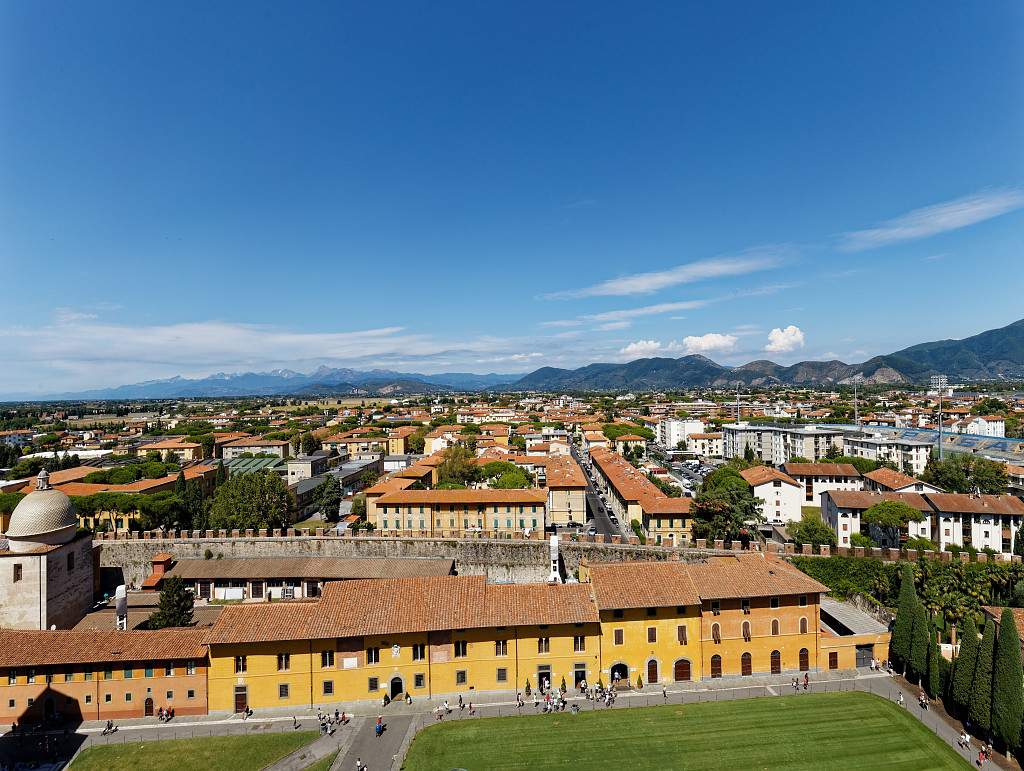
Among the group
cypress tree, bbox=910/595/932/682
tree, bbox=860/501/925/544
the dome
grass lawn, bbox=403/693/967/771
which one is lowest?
grass lawn, bbox=403/693/967/771

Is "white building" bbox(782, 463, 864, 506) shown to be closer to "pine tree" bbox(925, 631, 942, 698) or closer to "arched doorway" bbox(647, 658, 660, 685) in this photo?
"pine tree" bbox(925, 631, 942, 698)

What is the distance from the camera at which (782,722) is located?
28109 mm

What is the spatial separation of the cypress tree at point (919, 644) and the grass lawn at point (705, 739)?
3.34 m

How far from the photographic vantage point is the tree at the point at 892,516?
5081 cm

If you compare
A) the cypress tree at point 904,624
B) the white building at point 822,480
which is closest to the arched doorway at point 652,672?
the cypress tree at point 904,624

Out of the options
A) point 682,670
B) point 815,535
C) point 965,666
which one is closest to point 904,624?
point 965,666

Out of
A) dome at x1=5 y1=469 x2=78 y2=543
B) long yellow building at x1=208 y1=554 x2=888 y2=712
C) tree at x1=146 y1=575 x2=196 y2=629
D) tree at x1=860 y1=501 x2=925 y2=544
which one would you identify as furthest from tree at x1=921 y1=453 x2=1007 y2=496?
dome at x1=5 y1=469 x2=78 y2=543

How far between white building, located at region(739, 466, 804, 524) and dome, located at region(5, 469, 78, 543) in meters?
65.5

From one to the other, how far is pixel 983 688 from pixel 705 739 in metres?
13.4

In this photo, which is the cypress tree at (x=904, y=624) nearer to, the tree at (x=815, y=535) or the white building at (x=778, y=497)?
the tree at (x=815, y=535)

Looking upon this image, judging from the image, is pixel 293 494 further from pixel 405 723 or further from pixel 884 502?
pixel 884 502

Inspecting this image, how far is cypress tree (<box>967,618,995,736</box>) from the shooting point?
26.4 metres

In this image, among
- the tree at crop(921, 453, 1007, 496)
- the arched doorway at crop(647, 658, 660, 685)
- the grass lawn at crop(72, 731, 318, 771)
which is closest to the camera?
the grass lawn at crop(72, 731, 318, 771)

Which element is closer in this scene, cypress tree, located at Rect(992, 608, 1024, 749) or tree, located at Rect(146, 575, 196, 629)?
cypress tree, located at Rect(992, 608, 1024, 749)
